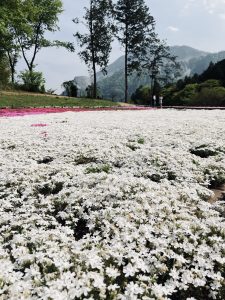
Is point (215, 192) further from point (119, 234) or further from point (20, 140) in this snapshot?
point (20, 140)

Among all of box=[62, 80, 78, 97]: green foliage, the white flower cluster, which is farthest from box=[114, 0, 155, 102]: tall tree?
the white flower cluster

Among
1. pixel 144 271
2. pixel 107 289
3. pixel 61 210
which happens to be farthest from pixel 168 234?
pixel 61 210

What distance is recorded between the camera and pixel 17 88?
206 ft

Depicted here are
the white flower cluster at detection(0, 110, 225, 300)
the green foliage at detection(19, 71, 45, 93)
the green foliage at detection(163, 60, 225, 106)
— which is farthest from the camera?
the green foliage at detection(163, 60, 225, 106)

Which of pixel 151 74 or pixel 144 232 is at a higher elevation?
pixel 151 74

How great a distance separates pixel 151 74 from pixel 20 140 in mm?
72545

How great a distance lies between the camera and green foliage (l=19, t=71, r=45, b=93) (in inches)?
2544

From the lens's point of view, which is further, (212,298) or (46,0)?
(46,0)

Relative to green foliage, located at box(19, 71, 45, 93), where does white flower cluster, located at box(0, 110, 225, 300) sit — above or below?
below

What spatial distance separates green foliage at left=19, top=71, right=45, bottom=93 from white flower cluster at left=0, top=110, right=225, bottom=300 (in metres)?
52.2

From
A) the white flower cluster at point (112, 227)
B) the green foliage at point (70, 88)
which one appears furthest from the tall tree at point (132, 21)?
the white flower cluster at point (112, 227)

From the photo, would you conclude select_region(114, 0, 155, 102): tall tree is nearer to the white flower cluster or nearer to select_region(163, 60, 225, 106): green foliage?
select_region(163, 60, 225, 106): green foliage

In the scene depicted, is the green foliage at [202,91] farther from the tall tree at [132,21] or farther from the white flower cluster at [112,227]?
the white flower cluster at [112,227]

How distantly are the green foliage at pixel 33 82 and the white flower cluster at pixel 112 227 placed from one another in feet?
171
